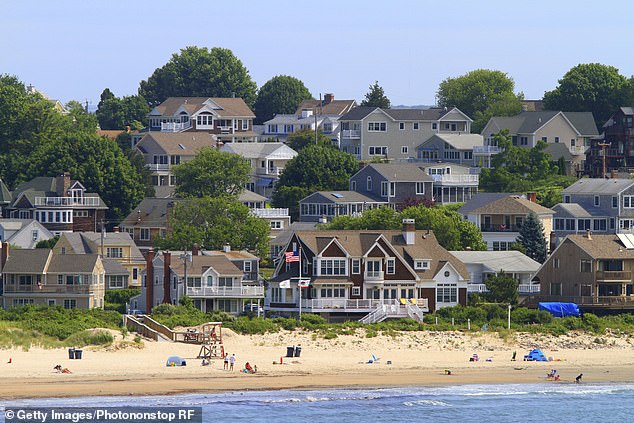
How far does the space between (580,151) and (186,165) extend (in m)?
37.9

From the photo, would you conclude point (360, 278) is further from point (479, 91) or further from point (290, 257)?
point (479, 91)

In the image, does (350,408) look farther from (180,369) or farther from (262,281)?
(262,281)

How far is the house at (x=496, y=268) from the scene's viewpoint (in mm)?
106250

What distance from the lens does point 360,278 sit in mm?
98312

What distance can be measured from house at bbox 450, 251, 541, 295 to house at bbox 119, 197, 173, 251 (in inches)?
1020

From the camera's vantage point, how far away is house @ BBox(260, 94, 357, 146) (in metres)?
178

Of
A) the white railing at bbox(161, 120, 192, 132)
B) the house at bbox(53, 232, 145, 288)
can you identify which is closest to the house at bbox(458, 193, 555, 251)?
the house at bbox(53, 232, 145, 288)

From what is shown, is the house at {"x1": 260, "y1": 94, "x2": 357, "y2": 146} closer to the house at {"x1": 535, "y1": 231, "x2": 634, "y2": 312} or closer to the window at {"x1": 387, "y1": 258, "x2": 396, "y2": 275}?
the house at {"x1": 535, "y1": 231, "x2": 634, "y2": 312}

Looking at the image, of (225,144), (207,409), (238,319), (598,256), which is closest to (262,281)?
(238,319)

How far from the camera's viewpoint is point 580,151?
158 metres

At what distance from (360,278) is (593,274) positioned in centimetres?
1409

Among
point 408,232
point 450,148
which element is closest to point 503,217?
point 408,232

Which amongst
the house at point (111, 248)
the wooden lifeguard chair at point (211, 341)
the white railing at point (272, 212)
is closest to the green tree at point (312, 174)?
the white railing at point (272, 212)

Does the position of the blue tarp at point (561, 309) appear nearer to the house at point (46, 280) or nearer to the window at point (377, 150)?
the house at point (46, 280)
